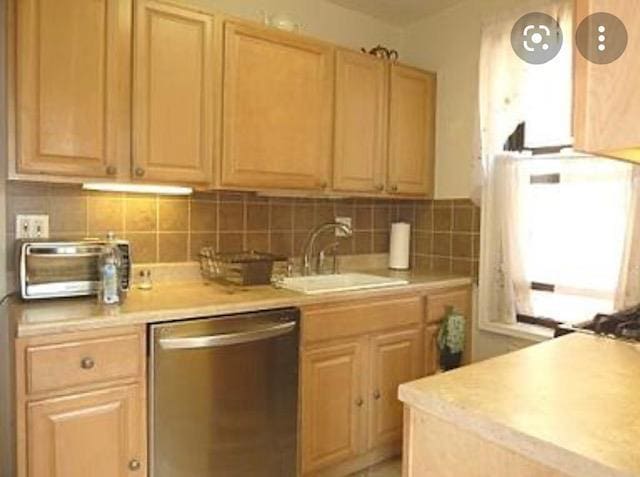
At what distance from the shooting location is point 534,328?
265 centimetres

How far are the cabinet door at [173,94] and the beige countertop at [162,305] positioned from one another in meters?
0.51

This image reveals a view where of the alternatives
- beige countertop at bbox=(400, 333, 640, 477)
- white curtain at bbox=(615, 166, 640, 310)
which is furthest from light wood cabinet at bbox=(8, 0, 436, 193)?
beige countertop at bbox=(400, 333, 640, 477)

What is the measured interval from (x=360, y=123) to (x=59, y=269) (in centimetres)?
167

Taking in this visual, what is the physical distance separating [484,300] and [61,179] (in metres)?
2.26

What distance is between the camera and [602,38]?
2.07ft

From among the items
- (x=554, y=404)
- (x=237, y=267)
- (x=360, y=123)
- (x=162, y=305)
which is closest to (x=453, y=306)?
(x=360, y=123)

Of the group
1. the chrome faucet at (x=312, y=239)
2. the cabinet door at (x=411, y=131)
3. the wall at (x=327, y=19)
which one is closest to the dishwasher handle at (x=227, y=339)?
the chrome faucet at (x=312, y=239)

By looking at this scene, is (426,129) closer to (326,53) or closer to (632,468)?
(326,53)

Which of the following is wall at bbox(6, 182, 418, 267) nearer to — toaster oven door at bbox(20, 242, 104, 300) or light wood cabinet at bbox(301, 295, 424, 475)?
toaster oven door at bbox(20, 242, 104, 300)

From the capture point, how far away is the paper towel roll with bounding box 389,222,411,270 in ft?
10.5

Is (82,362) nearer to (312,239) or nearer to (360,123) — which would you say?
(312,239)

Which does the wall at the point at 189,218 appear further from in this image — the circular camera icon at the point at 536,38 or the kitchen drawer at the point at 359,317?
the circular camera icon at the point at 536,38

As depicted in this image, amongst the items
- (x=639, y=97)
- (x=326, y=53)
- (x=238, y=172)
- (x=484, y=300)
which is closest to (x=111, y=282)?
(x=238, y=172)

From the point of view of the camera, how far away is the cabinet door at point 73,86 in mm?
1770
